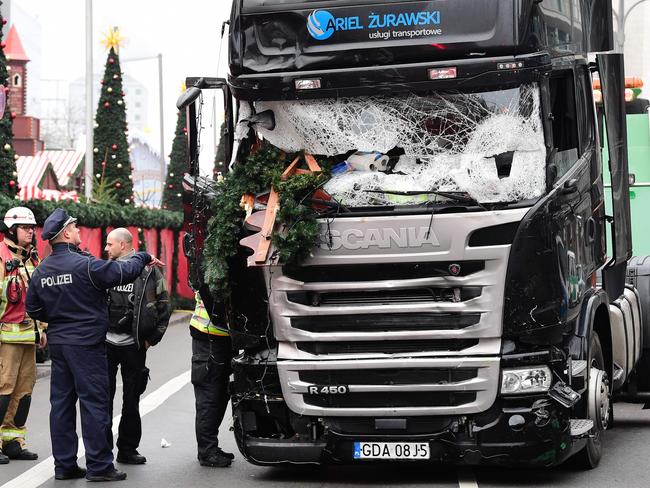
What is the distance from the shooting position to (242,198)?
9438 millimetres

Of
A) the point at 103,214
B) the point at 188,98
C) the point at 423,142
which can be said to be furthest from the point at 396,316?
the point at 103,214

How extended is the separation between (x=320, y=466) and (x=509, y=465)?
193cm

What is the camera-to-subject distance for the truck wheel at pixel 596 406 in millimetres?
9641

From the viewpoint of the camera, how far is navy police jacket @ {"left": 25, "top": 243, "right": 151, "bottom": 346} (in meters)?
9.77

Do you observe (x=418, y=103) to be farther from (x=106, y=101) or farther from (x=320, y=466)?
(x=106, y=101)

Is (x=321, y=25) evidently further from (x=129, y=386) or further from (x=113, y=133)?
(x=113, y=133)

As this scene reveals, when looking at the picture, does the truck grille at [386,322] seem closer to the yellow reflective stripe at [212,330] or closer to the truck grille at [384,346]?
the truck grille at [384,346]

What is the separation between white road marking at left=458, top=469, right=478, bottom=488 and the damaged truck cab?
1.09 feet

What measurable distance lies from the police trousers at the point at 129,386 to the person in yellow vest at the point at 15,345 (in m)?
0.73

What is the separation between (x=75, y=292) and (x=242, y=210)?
145 cm

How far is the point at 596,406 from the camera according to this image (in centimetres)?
966

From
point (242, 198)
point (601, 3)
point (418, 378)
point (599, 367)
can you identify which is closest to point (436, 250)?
point (418, 378)

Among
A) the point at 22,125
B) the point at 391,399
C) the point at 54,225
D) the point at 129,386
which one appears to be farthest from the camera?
the point at 22,125

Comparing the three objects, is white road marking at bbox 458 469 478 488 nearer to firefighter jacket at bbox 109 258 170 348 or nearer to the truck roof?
firefighter jacket at bbox 109 258 170 348
